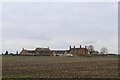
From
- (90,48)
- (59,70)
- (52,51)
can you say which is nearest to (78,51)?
(90,48)

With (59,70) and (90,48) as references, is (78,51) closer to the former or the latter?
(90,48)

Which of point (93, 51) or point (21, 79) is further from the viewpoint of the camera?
point (93, 51)

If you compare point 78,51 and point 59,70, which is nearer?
point 59,70

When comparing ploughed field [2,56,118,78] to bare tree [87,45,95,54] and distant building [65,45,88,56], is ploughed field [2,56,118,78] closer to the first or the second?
distant building [65,45,88,56]

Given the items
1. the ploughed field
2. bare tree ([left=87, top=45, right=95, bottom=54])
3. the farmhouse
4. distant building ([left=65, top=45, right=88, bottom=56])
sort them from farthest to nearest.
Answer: the farmhouse
bare tree ([left=87, top=45, right=95, bottom=54])
distant building ([left=65, top=45, right=88, bottom=56])
the ploughed field

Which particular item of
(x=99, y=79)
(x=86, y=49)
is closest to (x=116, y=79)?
(x=99, y=79)

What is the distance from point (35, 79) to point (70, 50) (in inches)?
5280

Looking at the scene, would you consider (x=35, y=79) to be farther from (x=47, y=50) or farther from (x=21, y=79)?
(x=47, y=50)

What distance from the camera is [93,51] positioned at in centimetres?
14225

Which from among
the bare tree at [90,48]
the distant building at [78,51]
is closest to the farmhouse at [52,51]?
the distant building at [78,51]

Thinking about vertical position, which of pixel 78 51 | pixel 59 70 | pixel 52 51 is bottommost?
pixel 52 51

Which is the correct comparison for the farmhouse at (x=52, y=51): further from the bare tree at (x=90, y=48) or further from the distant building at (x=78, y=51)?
the bare tree at (x=90, y=48)

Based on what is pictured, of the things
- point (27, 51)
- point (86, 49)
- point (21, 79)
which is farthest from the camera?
point (27, 51)

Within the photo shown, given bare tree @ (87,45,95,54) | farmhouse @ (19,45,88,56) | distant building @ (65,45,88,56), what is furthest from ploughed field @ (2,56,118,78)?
farmhouse @ (19,45,88,56)
